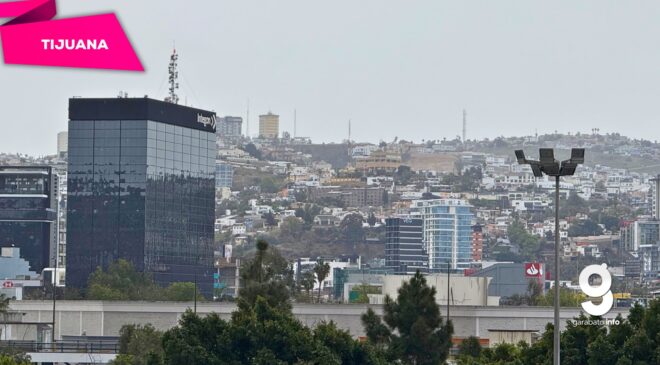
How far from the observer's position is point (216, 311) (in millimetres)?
164250

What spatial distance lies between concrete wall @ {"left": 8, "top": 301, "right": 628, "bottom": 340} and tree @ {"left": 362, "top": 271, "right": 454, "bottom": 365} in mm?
61059

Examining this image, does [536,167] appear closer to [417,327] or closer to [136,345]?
[417,327]

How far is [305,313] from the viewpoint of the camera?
162 metres

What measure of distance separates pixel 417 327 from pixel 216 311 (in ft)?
266

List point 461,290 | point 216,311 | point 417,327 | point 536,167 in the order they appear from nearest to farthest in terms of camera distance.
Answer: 1. point 536,167
2. point 417,327
3. point 216,311
4. point 461,290

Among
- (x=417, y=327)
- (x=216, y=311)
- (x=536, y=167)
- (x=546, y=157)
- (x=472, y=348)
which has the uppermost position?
(x=546, y=157)

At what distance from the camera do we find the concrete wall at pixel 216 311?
159 meters

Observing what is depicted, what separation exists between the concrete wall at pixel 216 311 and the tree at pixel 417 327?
61059mm

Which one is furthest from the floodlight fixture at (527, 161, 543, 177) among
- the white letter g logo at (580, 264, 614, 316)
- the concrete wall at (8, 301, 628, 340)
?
the concrete wall at (8, 301, 628, 340)

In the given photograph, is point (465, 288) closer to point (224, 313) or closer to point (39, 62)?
point (224, 313)

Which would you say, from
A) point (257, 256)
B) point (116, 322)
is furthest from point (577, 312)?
point (257, 256)

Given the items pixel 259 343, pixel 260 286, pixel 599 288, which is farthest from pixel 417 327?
pixel 599 288

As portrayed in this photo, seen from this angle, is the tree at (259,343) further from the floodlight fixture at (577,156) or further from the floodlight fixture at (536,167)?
the floodlight fixture at (577,156)

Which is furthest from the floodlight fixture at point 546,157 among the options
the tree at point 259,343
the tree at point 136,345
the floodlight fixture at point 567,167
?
the tree at point 136,345
